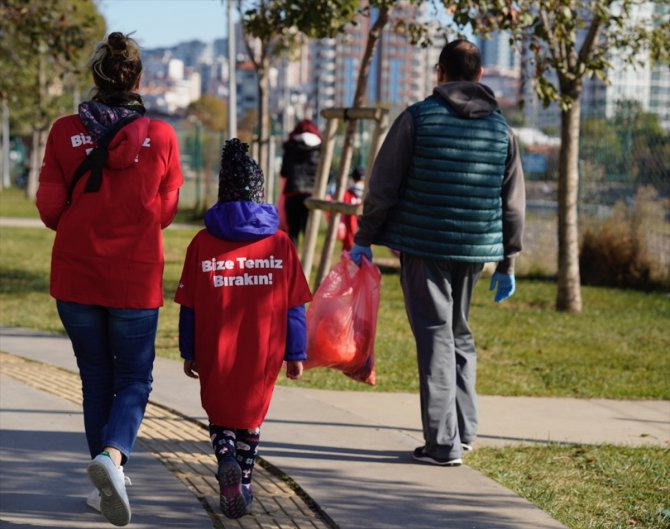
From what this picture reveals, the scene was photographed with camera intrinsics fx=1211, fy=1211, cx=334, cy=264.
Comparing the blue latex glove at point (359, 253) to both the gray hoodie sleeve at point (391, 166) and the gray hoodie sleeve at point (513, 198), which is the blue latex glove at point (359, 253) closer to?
the gray hoodie sleeve at point (391, 166)

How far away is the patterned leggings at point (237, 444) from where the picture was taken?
4.79 metres

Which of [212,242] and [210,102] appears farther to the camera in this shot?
[210,102]

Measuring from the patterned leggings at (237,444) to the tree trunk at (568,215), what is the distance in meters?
7.75

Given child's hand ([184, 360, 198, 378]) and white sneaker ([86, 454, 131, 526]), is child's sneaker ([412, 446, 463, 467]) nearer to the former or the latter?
child's hand ([184, 360, 198, 378])

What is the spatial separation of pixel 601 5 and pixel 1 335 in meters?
5.54

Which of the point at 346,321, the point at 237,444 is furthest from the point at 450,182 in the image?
the point at 237,444

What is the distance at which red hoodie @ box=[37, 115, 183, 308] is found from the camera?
452cm

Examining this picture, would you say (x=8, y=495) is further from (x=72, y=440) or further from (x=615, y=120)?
(x=615, y=120)

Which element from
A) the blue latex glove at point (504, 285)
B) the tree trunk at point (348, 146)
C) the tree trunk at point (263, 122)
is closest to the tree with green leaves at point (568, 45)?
the tree trunk at point (348, 146)

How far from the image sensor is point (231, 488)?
15.5 feet

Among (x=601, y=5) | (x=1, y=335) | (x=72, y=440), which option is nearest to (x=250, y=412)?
(x=72, y=440)

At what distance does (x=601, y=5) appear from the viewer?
996 cm

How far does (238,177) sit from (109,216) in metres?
0.56

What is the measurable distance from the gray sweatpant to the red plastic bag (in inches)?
14.0
